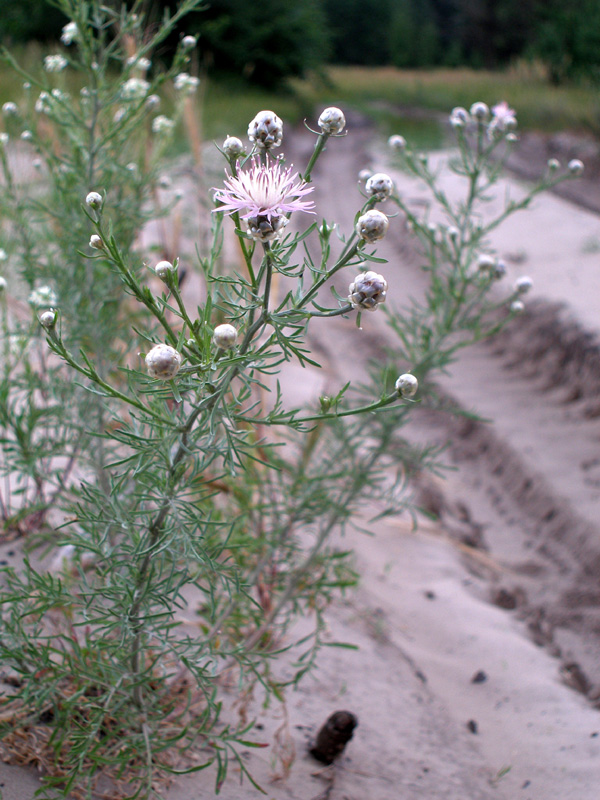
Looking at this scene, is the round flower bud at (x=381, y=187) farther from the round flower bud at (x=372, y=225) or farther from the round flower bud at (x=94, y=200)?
the round flower bud at (x=94, y=200)

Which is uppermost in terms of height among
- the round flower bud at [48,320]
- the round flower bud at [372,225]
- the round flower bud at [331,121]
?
the round flower bud at [331,121]

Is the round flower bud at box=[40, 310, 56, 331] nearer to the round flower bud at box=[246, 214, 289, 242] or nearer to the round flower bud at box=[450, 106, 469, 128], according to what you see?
the round flower bud at box=[246, 214, 289, 242]

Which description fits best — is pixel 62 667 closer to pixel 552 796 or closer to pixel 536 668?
pixel 552 796

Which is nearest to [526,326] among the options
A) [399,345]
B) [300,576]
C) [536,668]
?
[399,345]

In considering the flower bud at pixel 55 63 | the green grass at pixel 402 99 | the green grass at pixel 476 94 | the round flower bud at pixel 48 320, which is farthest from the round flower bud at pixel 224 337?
the green grass at pixel 476 94

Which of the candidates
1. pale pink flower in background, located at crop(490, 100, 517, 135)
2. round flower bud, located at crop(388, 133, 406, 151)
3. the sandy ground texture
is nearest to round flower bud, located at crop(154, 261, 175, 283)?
the sandy ground texture

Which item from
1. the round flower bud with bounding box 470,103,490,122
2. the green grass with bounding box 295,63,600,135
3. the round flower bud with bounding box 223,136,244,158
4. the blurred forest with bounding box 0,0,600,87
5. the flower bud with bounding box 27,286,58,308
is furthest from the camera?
the blurred forest with bounding box 0,0,600,87
